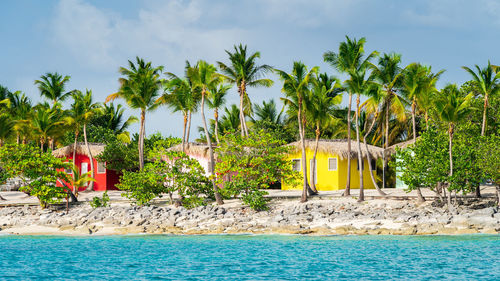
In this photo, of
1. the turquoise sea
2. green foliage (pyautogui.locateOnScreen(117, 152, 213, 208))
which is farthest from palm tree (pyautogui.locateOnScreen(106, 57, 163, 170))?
the turquoise sea

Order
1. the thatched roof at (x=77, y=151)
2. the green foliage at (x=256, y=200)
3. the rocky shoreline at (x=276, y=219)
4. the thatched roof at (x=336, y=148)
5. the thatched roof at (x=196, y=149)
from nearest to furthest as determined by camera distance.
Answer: the rocky shoreline at (x=276, y=219) < the green foliage at (x=256, y=200) < the thatched roof at (x=336, y=148) < the thatched roof at (x=196, y=149) < the thatched roof at (x=77, y=151)

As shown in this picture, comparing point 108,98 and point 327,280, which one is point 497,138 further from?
point 108,98

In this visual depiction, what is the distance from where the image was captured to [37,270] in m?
15.4

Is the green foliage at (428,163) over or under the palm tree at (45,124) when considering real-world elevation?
under

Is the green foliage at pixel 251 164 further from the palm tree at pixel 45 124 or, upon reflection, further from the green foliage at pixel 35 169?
the palm tree at pixel 45 124

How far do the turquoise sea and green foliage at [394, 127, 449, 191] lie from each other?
10.3ft

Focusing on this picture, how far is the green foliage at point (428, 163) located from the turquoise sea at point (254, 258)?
3.14 meters

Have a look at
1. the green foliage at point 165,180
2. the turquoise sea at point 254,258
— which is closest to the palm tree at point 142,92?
the green foliage at point 165,180

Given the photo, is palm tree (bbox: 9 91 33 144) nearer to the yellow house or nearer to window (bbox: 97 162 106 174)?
window (bbox: 97 162 106 174)

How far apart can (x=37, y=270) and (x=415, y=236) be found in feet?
42.5

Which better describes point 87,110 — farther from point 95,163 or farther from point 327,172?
point 327,172

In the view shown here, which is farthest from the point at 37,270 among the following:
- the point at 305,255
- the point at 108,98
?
the point at 108,98

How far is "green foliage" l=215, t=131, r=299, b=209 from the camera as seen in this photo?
85.9ft

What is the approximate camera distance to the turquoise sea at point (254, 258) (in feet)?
46.8
